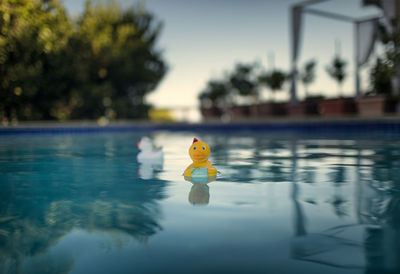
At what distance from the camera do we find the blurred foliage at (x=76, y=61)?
606 inches

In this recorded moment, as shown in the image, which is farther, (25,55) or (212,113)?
(212,113)

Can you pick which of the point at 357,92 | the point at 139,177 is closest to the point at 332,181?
the point at 139,177

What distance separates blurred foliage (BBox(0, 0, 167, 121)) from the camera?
15.4m

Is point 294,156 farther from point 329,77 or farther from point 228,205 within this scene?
point 329,77

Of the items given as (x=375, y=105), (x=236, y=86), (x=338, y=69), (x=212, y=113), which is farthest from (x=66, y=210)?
(x=236, y=86)

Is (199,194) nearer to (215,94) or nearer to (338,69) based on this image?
(338,69)

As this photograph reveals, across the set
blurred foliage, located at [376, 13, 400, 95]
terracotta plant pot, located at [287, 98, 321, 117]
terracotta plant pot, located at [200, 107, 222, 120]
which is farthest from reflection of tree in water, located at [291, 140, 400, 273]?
terracotta plant pot, located at [200, 107, 222, 120]

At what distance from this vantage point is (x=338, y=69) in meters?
21.3

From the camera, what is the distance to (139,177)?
4.86 meters

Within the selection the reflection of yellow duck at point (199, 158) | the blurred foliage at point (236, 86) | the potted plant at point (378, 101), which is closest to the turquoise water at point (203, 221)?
the reflection of yellow duck at point (199, 158)

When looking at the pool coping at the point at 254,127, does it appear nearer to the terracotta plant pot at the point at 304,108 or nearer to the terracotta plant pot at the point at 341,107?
the terracotta plant pot at the point at 341,107

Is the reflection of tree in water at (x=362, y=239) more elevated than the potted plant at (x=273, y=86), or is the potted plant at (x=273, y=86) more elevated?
the potted plant at (x=273, y=86)

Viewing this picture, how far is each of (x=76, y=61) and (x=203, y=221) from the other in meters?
16.7

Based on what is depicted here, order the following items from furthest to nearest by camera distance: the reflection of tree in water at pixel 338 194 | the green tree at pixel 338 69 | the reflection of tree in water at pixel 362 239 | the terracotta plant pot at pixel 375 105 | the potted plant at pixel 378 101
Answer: the green tree at pixel 338 69 → the terracotta plant pot at pixel 375 105 → the potted plant at pixel 378 101 → the reflection of tree in water at pixel 338 194 → the reflection of tree in water at pixel 362 239
